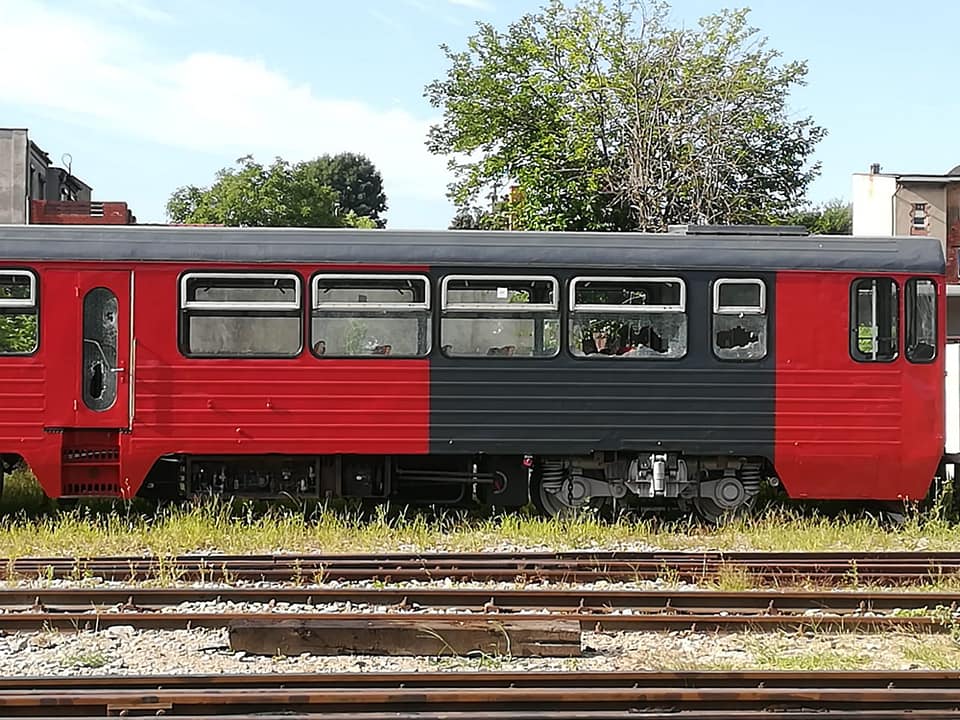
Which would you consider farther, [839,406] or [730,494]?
[730,494]

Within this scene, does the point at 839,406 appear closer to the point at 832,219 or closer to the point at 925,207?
the point at 925,207

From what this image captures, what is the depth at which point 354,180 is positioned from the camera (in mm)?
92125

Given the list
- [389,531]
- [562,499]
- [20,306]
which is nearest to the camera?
[389,531]

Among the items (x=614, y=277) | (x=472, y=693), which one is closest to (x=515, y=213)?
(x=614, y=277)

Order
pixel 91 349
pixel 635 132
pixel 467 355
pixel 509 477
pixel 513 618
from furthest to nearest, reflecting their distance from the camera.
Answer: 1. pixel 635 132
2. pixel 509 477
3. pixel 467 355
4. pixel 91 349
5. pixel 513 618

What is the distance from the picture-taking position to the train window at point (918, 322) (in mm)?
12156

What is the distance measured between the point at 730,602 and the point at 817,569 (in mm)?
1662

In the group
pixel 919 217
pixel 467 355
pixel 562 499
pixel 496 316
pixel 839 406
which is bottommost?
pixel 562 499

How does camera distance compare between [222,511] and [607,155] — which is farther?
[607,155]

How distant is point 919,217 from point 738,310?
36657mm

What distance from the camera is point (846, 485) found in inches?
479

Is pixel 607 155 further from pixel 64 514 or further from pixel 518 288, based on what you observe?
pixel 64 514

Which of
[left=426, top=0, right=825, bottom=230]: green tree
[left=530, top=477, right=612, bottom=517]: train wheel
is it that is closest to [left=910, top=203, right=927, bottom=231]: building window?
[left=426, top=0, right=825, bottom=230]: green tree

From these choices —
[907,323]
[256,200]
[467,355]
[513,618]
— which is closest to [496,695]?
[513,618]
